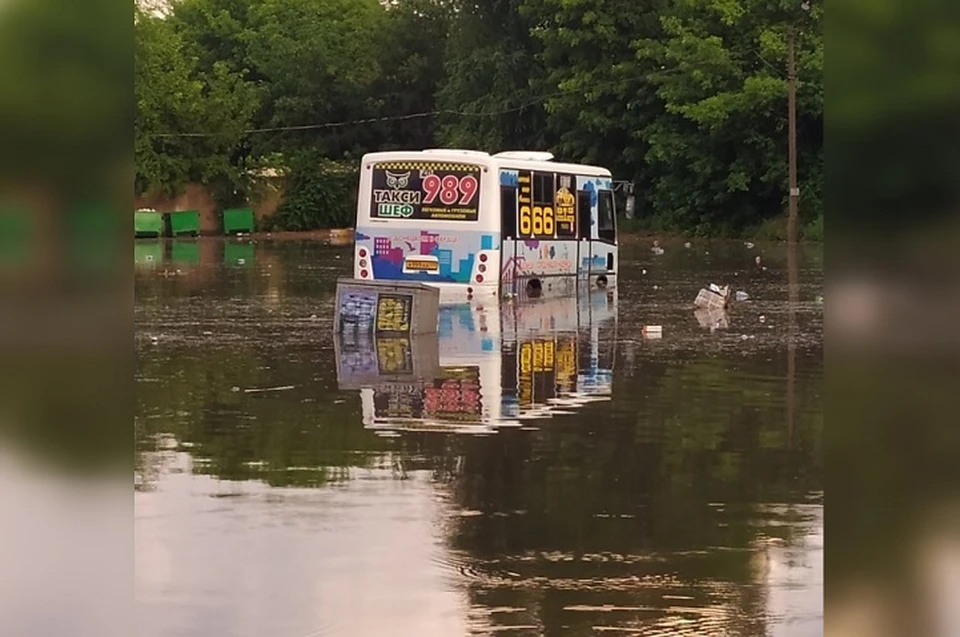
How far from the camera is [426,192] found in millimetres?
24094

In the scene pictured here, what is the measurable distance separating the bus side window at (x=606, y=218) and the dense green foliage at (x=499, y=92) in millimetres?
18311

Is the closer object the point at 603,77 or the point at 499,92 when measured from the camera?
the point at 603,77

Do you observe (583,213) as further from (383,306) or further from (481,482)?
(481,482)

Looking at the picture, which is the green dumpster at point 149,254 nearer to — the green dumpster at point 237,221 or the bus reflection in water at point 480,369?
the green dumpster at point 237,221

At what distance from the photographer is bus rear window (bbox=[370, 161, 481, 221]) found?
24075 mm

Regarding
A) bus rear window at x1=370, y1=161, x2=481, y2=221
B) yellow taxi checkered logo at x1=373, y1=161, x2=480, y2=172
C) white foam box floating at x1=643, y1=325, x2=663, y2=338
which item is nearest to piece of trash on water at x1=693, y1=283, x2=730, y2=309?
white foam box floating at x1=643, y1=325, x2=663, y2=338

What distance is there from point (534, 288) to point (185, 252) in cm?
2428

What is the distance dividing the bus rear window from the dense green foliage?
77.2 feet

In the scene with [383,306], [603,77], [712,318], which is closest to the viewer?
[383,306]

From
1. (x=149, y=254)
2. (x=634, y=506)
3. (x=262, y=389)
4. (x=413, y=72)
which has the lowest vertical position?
(x=634, y=506)

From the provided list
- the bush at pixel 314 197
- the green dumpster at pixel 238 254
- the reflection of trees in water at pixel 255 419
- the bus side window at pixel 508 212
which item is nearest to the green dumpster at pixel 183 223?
the bush at pixel 314 197

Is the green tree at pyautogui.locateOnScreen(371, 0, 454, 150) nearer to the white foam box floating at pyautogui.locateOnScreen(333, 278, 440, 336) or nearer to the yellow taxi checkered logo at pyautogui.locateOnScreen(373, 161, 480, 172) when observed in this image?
the yellow taxi checkered logo at pyautogui.locateOnScreen(373, 161, 480, 172)

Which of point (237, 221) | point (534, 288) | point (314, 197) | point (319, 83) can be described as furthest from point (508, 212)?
point (319, 83)
